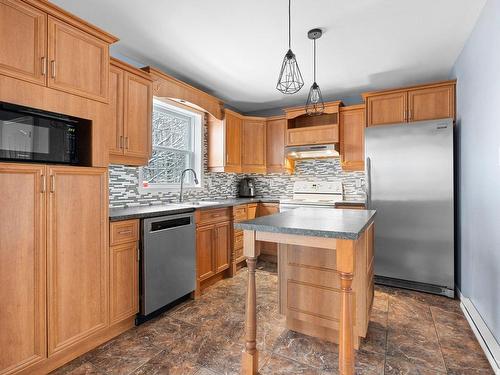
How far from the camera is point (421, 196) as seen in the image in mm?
3053

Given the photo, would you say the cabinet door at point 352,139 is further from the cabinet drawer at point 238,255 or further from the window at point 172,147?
the window at point 172,147

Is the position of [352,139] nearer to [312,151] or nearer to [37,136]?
[312,151]

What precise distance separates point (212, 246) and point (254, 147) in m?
2.02

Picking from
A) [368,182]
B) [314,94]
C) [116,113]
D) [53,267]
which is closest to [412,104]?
[368,182]

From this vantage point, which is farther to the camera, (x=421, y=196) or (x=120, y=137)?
(x=421, y=196)

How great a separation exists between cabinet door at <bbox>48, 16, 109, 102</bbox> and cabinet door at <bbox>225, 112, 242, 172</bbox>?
2.20m

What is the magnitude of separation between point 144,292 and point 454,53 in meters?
3.78

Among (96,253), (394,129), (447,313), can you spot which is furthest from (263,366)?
(394,129)

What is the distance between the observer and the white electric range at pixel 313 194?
158 inches

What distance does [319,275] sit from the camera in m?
2.04

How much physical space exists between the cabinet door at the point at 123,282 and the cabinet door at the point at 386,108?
3103 millimetres

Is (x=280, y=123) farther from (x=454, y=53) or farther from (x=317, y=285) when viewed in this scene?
(x=317, y=285)

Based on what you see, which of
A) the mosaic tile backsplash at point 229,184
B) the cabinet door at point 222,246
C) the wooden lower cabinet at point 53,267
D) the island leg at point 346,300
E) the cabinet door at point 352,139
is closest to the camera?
the island leg at point 346,300

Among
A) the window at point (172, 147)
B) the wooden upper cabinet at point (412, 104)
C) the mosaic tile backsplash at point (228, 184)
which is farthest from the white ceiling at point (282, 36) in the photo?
the mosaic tile backsplash at point (228, 184)
